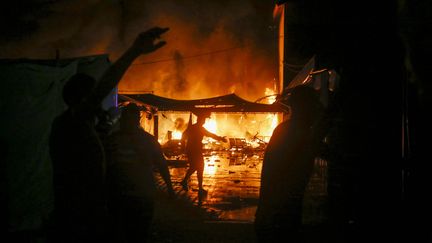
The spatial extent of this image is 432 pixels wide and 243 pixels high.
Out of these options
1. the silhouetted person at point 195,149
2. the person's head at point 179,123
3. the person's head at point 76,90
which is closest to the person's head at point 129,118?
the person's head at point 76,90

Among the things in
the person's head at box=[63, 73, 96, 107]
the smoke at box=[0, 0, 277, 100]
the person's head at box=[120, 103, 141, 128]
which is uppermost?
the smoke at box=[0, 0, 277, 100]

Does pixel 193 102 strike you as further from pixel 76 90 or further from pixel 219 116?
pixel 219 116

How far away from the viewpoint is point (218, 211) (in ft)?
21.2

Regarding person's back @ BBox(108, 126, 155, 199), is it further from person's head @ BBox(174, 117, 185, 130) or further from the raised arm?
person's head @ BBox(174, 117, 185, 130)

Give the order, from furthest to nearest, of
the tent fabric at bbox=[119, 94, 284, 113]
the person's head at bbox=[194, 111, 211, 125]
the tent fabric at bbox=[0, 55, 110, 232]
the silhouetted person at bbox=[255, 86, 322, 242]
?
the tent fabric at bbox=[119, 94, 284, 113] < the person's head at bbox=[194, 111, 211, 125] < the tent fabric at bbox=[0, 55, 110, 232] < the silhouetted person at bbox=[255, 86, 322, 242]

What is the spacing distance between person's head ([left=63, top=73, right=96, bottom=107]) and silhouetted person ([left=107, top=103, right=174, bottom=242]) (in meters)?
0.83

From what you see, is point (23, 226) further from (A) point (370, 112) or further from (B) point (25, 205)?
(A) point (370, 112)

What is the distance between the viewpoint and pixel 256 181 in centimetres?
1012

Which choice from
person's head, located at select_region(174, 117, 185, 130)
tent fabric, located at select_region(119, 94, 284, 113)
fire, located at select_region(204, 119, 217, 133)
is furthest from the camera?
person's head, located at select_region(174, 117, 185, 130)

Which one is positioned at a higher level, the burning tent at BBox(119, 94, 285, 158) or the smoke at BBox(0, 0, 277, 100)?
the smoke at BBox(0, 0, 277, 100)

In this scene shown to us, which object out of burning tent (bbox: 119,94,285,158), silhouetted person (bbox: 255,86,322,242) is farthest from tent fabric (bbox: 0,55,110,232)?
burning tent (bbox: 119,94,285,158)

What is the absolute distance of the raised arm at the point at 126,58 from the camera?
2229 millimetres

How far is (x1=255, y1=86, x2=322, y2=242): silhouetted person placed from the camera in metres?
2.49

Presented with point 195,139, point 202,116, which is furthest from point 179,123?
point 195,139
